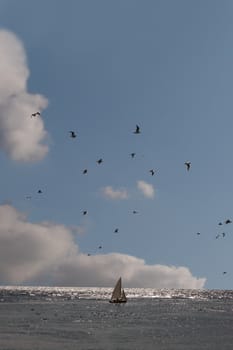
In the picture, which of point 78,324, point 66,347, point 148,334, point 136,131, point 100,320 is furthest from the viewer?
point 100,320

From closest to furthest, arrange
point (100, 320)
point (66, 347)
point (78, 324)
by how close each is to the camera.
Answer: point (66, 347), point (78, 324), point (100, 320)

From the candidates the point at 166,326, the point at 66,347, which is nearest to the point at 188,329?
the point at 166,326

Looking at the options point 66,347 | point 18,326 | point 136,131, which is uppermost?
point 136,131

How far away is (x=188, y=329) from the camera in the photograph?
8875 centimetres

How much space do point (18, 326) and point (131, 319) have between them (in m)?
24.5

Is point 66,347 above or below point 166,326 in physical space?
below

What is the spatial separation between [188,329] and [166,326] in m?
5.12

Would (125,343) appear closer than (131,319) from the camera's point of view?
Yes

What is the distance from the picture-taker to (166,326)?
93125mm

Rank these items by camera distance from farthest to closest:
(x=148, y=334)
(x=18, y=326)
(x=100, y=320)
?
(x=100, y=320) < (x=18, y=326) < (x=148, y=334)

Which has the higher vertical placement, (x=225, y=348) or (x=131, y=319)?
(x=131, y=319)

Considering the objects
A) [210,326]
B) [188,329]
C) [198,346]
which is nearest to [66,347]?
[198,346]

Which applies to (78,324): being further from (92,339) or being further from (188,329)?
(92,339)

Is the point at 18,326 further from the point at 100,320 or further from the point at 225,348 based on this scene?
the point at 225,348
